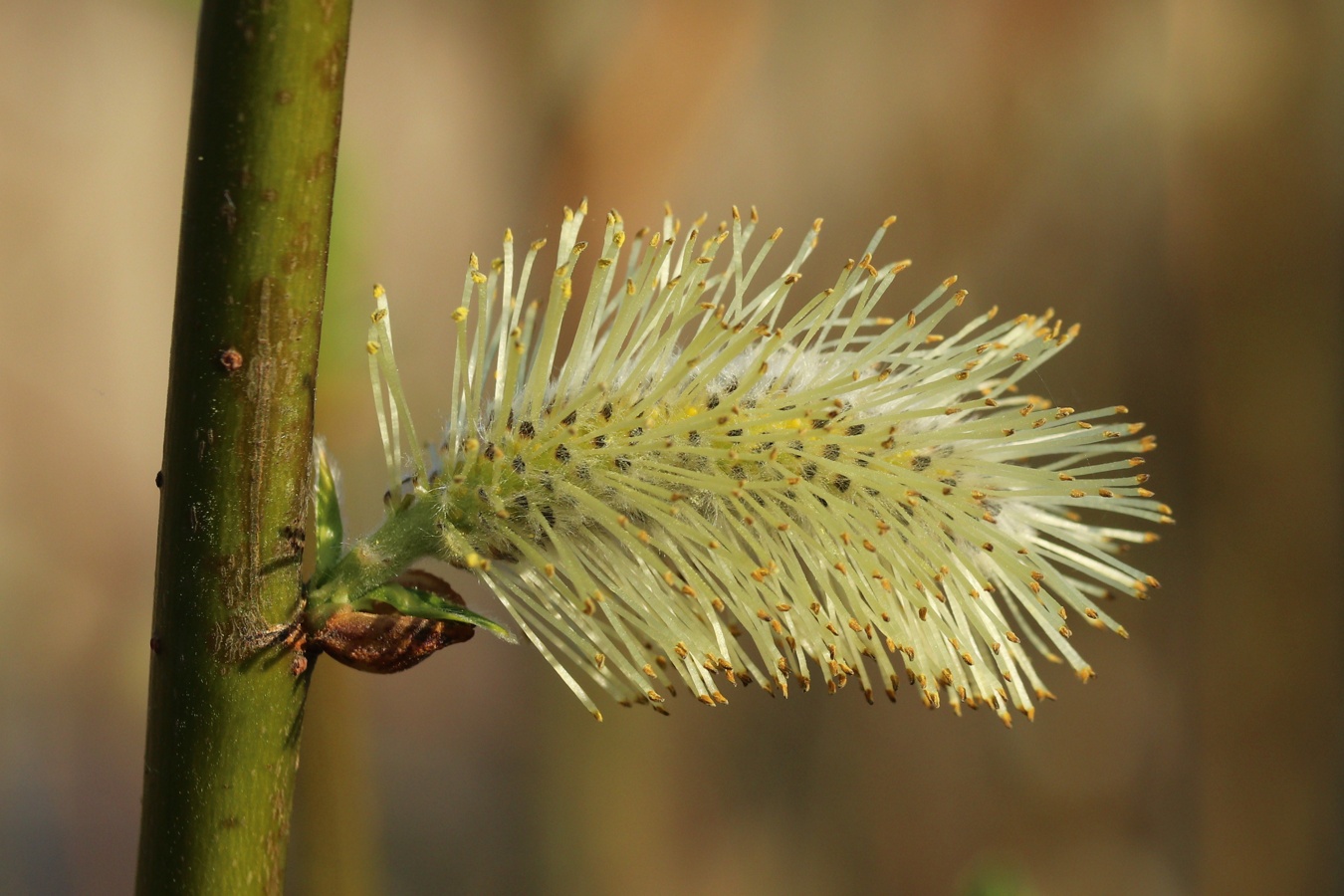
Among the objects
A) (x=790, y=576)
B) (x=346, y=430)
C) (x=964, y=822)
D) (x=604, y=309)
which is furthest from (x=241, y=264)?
(x=964, y=822)

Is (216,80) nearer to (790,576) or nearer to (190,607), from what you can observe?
(190,607)

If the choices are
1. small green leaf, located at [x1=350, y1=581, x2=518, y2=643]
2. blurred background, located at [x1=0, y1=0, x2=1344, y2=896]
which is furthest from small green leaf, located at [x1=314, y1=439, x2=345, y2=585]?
blurred background, located at [x1=0, y1=0, x2=1344, y2=896]

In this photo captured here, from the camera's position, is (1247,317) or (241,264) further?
(1247,317)

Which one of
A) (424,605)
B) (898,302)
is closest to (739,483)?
(424,605)

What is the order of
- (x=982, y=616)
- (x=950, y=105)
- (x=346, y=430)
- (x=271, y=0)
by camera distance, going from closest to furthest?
(x=271, y=0)
(x=982, y=616)
(x=346, y=430)
(x=950, y=105)

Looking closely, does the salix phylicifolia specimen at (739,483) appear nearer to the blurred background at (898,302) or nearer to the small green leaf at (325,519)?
the small green leaf at (325,519)

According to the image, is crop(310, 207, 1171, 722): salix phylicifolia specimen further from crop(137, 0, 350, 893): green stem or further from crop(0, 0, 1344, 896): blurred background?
crop(0, 0, 1344, 896): blurred background
